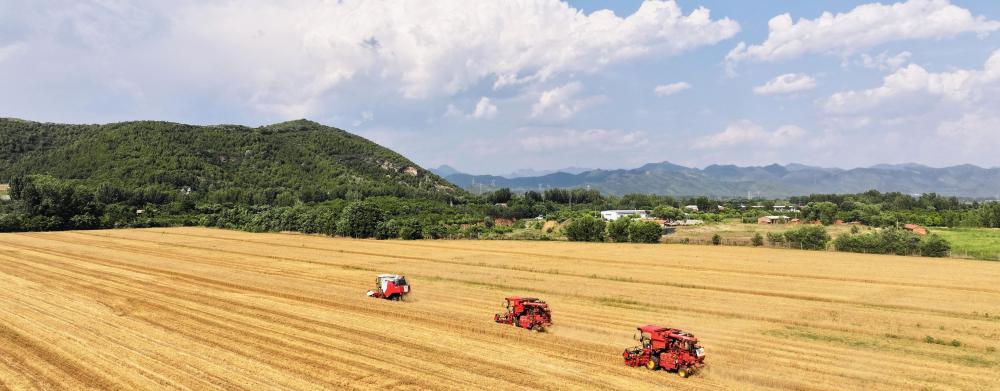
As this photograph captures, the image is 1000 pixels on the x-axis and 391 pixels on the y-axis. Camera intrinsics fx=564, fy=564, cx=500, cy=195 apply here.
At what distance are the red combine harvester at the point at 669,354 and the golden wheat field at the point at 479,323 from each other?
56 cm

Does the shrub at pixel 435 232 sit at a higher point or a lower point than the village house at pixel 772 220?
lower

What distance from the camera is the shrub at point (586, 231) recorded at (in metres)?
93.1

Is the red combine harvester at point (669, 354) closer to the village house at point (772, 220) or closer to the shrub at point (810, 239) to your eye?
the shrub at point (810, 239)

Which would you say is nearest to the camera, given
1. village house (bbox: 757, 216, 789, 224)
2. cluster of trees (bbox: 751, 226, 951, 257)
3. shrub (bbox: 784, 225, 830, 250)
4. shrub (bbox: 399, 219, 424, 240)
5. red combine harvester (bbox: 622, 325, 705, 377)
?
red combine harvester (bbox: 622, 325, 705, 377)

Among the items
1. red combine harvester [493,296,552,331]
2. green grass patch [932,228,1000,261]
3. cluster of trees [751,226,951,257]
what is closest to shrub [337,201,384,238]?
cluster of trees [751,226,951,257]

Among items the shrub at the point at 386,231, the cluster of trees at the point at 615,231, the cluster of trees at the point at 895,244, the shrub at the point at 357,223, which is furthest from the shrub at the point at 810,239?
the shrub at the point at 357,223

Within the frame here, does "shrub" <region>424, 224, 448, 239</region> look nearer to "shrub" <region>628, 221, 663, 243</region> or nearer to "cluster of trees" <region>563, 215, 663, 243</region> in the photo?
"cluster of trees" <region>563, 215, 663, 243</region>

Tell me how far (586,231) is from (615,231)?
4883 millimetres

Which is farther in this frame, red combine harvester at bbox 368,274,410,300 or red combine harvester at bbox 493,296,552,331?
red combine harvester at bbox 368,274,410,300

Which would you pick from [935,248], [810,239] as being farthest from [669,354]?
[935,248]

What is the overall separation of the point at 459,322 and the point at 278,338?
988 cm

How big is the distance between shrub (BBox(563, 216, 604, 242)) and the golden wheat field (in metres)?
26.2

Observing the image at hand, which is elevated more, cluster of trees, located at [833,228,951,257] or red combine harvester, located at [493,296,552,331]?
cluster of trees, located at [833,228,951,257]

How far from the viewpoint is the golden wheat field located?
23.6m
